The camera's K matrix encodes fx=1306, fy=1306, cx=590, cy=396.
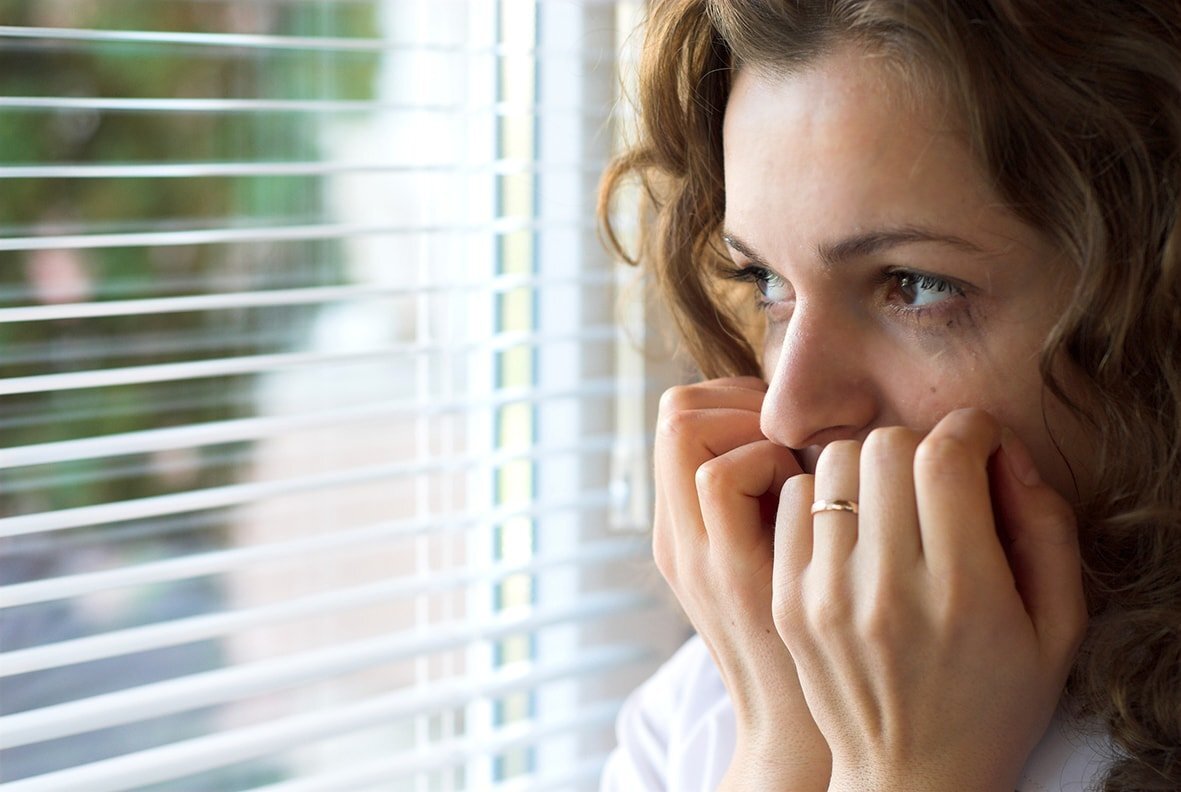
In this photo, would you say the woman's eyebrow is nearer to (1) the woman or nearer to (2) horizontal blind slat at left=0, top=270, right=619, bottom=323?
(1) the woman

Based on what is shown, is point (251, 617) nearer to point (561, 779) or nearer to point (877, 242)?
point (561, 779)

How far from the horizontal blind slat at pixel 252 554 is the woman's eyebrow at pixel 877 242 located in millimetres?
558

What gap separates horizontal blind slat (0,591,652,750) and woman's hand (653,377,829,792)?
1.03ft

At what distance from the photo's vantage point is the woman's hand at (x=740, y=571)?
1064mm

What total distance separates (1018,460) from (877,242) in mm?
185

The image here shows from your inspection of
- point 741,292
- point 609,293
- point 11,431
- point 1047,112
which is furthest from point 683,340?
point 11,431

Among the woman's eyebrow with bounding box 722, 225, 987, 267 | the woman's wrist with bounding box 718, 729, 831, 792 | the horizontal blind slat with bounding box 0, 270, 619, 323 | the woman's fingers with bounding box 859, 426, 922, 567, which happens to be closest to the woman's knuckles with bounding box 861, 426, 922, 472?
the woman's fingers with bounding box 859, 426, 922, 567

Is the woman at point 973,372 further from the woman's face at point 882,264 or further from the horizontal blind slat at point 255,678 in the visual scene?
the horizontal blind slat at point 255,678

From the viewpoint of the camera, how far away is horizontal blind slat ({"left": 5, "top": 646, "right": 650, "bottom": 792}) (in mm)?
1147

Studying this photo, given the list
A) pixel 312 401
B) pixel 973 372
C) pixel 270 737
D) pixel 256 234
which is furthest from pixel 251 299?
pixel 973 372

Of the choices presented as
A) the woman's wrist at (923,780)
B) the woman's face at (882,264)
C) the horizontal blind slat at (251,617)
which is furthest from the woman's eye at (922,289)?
the horizontal blind slat at (251,617)

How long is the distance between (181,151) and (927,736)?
82 centimetres

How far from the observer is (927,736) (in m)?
0.93

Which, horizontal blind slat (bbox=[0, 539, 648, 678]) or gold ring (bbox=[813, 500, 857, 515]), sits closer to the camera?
gold ring (bbox=[813, 500, 857, 515])
